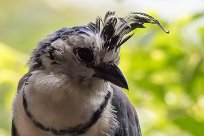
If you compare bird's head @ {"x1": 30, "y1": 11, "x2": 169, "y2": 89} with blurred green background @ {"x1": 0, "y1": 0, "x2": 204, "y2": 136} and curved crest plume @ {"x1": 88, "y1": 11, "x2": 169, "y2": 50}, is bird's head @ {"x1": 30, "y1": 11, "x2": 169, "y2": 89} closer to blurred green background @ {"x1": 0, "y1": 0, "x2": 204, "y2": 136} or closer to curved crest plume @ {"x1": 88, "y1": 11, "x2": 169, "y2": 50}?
curved crest plume @ {"x1": 88, "y1": 11, "x2": 169, "y2": 50}

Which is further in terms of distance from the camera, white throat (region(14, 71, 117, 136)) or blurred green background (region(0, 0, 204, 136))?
blurred green background (region(0, 0, 204, 136))

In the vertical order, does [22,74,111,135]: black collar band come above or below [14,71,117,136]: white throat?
below

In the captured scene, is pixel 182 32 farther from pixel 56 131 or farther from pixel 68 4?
pixel 68 4

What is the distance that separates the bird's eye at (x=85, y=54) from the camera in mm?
1146

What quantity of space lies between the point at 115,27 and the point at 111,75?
10cm

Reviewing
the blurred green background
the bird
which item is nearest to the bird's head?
the bird

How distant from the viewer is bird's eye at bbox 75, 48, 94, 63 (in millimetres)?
1146

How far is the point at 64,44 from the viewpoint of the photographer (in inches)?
46.3

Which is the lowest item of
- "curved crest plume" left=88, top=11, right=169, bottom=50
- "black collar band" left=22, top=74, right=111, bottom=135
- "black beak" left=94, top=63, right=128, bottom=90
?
"black collar band" left=22, top=74, right=111, bottom=135

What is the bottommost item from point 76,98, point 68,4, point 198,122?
point 198,122

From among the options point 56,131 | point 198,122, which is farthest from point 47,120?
point 198,122

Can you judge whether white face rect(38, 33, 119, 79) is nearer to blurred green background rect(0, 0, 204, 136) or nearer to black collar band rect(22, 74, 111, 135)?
black collar band rect(22, 74, 111, 135)

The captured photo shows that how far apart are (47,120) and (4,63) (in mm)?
484

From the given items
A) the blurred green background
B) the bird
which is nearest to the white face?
the bird
